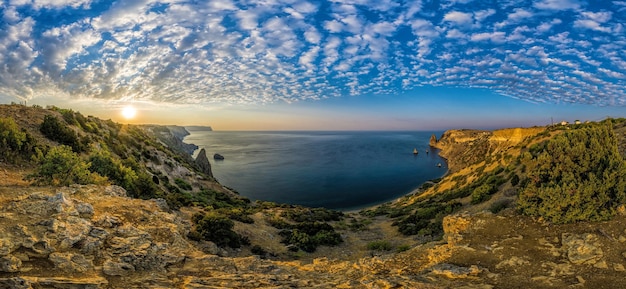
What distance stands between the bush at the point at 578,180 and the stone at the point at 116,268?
18.5 metres

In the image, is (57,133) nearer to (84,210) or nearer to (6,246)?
(84,210)

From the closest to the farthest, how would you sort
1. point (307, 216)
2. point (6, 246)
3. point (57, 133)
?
point (6, 246), point (57, 133), point (307, 216)

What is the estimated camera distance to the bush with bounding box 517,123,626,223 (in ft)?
46.0

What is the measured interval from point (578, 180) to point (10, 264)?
23133 mm

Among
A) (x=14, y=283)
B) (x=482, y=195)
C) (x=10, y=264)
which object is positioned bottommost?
(x=482, y=195)

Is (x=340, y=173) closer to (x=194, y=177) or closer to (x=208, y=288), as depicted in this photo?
(x=194, y=177)

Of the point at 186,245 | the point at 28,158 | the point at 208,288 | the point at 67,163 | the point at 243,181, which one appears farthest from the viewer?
the point at 243,181

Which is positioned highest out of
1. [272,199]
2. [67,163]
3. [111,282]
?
[67,163]

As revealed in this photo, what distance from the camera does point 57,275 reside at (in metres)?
8.84

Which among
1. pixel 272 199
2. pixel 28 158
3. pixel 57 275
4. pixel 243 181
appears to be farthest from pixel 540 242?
pixel 243 181

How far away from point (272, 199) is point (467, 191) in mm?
49217

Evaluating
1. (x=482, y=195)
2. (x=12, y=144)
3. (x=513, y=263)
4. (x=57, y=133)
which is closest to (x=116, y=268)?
(x=513, y=263)

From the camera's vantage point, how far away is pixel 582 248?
11805mm

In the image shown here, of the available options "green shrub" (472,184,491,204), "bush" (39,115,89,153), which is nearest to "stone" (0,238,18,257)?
"bush" (39,115,89,153)
